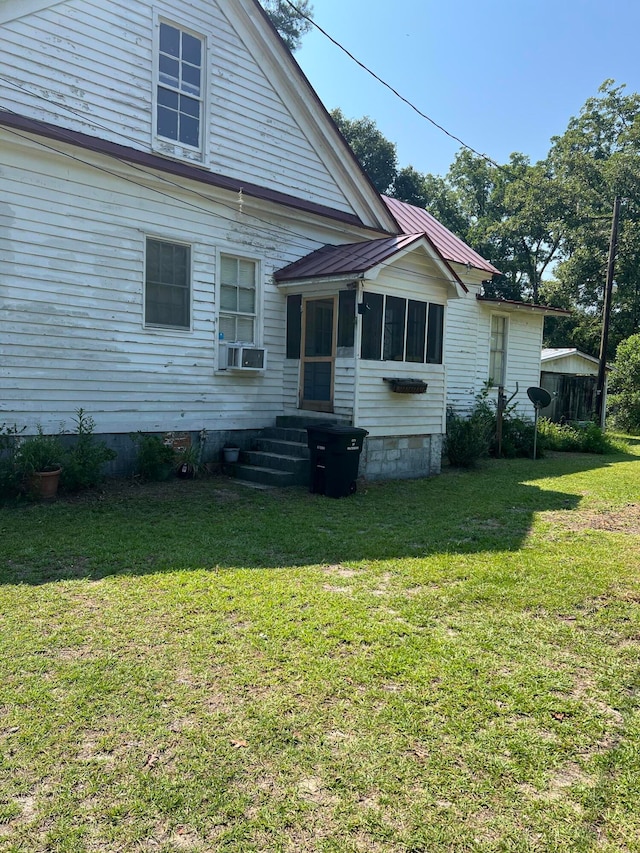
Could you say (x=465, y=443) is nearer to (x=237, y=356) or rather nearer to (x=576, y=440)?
(x=237, y=356)

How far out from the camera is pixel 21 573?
474cm

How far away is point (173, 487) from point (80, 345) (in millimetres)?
2313

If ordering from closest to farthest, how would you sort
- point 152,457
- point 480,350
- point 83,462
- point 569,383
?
point 83,462 → point 152,457 → point 480,350 → point 569,383

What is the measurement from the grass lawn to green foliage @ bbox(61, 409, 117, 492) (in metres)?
1.33

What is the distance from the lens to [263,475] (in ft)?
29.3

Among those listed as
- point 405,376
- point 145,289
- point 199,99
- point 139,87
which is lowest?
point 405,376

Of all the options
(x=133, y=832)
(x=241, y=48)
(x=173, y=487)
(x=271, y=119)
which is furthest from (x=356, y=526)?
(x=241, y=48)

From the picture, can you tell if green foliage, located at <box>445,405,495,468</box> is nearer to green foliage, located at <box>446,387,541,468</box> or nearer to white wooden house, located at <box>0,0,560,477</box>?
green foliage, located at <box>446,387,541,468</box>

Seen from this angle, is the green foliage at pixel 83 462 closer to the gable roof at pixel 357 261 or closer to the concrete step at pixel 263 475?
the concrete step at pixel 263 475

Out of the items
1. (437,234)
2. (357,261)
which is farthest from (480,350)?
(357,261)

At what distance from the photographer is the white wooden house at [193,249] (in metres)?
7.64

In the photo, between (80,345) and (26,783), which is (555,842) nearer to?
(26,783)

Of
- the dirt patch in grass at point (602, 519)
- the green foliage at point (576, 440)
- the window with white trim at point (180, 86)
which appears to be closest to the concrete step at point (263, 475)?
the dirt patch in grass at point (602, 519)

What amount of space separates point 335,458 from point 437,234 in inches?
397
